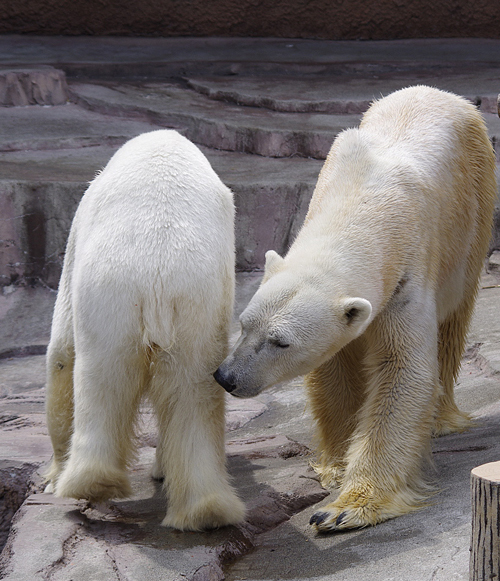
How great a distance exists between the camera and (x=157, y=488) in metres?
3.48

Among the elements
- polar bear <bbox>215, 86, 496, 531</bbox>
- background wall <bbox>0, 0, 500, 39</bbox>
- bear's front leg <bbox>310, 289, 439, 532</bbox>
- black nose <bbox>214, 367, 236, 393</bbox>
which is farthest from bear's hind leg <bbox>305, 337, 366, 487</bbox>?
background wall <bbox>0, 0, 500, 39</bbox>

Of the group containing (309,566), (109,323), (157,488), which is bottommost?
(157,488)

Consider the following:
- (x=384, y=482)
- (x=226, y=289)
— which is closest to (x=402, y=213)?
(x=226, y=289)

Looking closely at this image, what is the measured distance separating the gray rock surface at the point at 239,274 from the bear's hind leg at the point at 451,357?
132 mm

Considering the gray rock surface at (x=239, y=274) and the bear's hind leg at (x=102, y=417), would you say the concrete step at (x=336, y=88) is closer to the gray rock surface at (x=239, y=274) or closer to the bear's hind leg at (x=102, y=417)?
the gray rock surface at (x=239, y=274)

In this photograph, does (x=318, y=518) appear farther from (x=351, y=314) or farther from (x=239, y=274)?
(x=239, y=274)

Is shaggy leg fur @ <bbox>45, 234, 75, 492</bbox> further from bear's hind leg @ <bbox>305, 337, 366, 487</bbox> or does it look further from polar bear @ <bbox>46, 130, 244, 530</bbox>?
bear's hind leg @ <bbox>305, 337, 366, 487</bbox>

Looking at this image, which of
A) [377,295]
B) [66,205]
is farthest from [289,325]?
[66,205]

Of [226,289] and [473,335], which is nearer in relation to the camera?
[226,289]

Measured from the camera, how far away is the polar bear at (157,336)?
261 centimetres

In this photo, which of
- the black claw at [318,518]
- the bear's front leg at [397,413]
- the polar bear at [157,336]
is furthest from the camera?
the bear's front leg at [397,413]

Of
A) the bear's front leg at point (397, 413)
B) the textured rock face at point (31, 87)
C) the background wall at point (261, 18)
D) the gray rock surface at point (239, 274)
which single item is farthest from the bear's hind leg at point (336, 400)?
the background wall at point (261, 18)

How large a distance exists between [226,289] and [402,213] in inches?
33.0

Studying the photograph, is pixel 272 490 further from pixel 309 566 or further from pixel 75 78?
pixel 75 78
